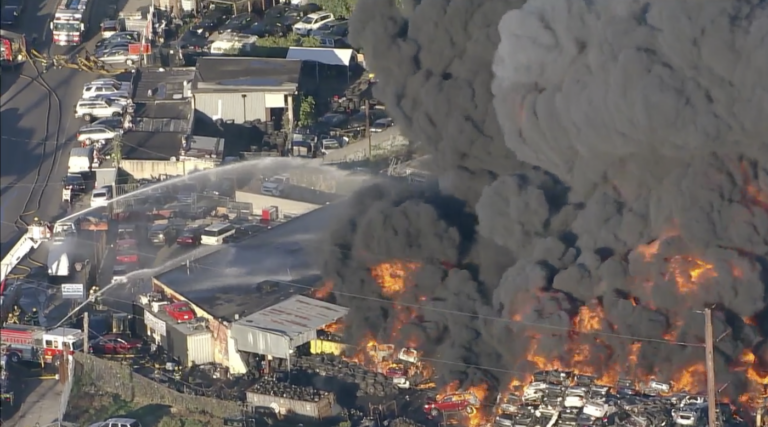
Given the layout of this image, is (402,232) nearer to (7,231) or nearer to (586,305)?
(586,305)

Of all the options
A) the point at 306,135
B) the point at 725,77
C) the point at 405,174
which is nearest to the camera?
the point at 725,77

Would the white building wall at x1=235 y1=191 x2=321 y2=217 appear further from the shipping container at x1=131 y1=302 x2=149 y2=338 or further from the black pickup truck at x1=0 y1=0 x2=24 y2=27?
the black pickup truck at x1=0 y1=0 x2=24 y2=27

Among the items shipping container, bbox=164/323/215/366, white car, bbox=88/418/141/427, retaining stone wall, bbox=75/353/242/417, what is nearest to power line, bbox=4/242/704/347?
shipping container, bbox=164/323/215/366

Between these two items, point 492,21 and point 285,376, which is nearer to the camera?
point 285,376

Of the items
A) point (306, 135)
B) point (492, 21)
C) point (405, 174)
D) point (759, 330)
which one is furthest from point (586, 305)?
point (306, 135)

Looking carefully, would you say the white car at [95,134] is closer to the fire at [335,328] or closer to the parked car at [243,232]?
the parked car at [243,232]

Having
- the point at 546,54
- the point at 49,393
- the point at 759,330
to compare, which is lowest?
the point at 49,393
